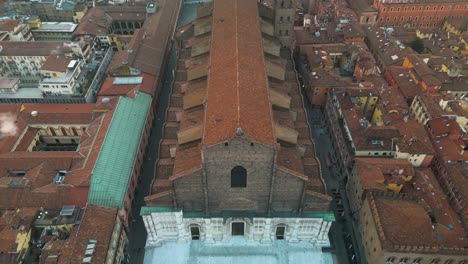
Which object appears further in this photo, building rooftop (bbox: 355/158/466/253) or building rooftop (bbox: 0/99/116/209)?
building rooftop (bbox: 0/99/116/209)

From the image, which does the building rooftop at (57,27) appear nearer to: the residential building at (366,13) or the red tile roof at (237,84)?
the red tile roof at (237,84)

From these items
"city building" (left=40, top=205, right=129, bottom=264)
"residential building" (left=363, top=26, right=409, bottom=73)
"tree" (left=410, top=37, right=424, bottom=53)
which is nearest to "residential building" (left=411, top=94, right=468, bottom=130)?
"residential building" (left=363, top=26, right=409, bottom=73)

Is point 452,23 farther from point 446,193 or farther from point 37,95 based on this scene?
point 37,95

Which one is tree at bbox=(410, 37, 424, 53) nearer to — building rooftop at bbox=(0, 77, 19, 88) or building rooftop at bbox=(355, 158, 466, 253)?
building rooftop at bbox=(355, 158, 466, 253)

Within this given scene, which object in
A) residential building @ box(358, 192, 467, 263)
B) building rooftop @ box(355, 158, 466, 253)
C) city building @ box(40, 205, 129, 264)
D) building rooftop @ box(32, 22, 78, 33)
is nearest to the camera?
city building @ box(40, 205, 129, 264)

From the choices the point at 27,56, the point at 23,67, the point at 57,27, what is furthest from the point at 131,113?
the point at 57,27

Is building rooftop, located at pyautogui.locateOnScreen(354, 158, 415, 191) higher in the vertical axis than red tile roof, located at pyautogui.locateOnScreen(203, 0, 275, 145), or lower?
lower

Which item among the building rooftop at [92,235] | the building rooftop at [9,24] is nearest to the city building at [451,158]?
the building rooftop at [92,235]

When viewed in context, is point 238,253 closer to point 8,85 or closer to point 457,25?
point 8,85
